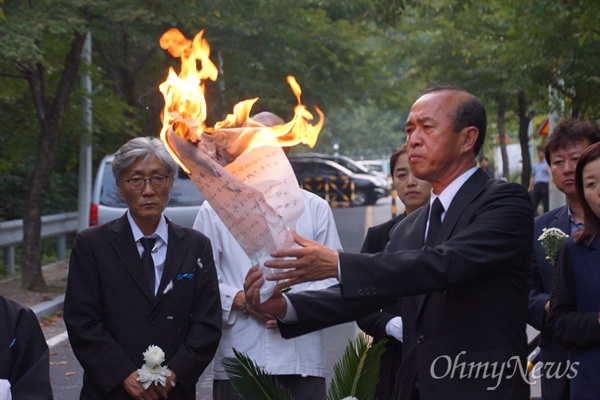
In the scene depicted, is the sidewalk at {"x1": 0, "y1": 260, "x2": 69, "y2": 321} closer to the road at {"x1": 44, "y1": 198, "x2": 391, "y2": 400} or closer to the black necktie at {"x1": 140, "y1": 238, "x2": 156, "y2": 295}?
the road at {"x1": 44, "y1": 198, "x2": 391, "y2": 400}

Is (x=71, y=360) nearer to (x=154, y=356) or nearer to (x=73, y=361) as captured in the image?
(x=73, y=361)

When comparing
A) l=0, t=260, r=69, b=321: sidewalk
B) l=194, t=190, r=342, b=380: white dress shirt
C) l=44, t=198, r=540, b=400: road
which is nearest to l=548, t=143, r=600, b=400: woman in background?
l=194, t=190, r=342, b=380: white dress shirt

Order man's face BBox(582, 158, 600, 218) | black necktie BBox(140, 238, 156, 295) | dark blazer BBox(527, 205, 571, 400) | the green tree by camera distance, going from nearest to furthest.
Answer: man's face BBox(582, 158, 600, 218)
dark blazer BBox(527, 205, 571, 400)
black necktie BBox(140, 238, 156, 295)
the green tree

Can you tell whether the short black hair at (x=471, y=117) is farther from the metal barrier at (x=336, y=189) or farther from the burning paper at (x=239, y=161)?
the metal barrier at (x=336, y=189)

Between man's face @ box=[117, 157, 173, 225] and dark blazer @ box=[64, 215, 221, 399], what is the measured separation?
5.1 inches

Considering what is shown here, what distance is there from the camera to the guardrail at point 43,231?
15.1 metres

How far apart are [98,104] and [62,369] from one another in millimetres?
6775

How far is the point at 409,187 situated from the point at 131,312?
1818mm

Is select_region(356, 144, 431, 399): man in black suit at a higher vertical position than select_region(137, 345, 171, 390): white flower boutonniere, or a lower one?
higher

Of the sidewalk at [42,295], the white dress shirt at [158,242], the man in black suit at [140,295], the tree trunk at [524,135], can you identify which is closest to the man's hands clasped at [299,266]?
the man in black suit at [140,295]

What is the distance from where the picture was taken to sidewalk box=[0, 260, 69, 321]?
1206cm

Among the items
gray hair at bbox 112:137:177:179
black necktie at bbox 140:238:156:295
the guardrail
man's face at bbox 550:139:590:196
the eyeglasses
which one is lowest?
the guardrail

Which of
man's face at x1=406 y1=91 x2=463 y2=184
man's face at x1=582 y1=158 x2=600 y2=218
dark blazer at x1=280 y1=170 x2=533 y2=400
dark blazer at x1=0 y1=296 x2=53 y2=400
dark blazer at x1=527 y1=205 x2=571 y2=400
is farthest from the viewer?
dark blazer at x1=527 y1=205 x2=571 y2=400

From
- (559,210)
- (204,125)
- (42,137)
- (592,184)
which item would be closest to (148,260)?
(204,125)
